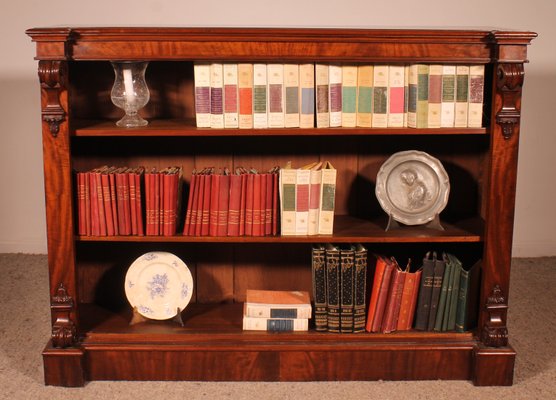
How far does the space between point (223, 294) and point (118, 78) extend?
0.96 m

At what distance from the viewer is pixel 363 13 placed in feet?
13.0

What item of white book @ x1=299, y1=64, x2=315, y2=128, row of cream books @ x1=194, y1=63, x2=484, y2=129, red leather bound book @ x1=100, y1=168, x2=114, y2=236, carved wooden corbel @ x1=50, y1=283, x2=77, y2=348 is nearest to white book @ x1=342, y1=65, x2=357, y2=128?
row of cream books @ x1=194, y1=63, x2=484, y2=129

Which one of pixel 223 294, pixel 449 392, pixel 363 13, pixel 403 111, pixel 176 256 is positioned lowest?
pixel 449 392

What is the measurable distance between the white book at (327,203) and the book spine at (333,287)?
0.26 ft

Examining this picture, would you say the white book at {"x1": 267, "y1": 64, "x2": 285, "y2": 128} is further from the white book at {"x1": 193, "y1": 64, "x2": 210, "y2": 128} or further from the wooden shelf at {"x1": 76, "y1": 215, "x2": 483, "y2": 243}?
the wooden shelf at {"x1": 76, "y1": 215, "x2": 483, "y2": 243}

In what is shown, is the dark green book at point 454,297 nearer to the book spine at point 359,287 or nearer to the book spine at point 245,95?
the book spine at point 359,287

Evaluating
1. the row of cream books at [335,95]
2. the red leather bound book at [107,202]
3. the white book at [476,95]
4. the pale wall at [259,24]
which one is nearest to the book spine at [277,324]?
the red leather bound book at [107,202]

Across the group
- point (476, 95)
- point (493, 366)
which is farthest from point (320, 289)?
point (476, 95)

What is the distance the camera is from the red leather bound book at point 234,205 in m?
2.70

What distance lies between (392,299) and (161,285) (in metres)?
0.85

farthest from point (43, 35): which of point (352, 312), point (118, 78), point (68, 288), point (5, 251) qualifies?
point (5, 251)

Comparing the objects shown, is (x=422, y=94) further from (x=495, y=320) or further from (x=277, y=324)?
(x=277, y=324)

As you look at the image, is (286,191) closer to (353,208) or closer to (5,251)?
(353,208)

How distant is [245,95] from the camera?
2617 mm
